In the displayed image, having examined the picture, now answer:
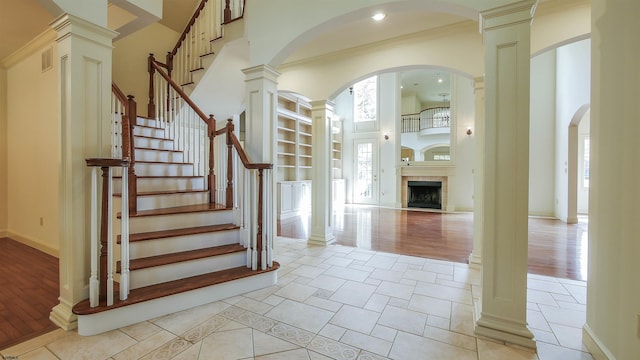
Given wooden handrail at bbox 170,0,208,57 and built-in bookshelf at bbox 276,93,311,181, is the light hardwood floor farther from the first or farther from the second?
wooden handrail at bbox 170,0,208,57

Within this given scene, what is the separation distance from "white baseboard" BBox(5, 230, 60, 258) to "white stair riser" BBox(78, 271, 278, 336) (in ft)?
8.82

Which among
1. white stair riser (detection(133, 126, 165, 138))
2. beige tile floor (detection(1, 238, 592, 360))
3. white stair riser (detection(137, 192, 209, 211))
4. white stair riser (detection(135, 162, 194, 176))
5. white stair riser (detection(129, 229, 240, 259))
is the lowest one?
beige tile floor (detection(1, 238, 592, 360))

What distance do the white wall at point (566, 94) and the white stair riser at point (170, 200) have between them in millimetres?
7233

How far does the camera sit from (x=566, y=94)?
20.1 ft

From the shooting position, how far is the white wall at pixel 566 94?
213 inches

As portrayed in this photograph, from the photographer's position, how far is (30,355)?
1.67 meters

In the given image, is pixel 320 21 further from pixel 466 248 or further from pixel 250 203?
pixel 466 248

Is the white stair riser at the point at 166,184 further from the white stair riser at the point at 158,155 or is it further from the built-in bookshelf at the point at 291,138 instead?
the built-in bookshelf at the point at 291,138

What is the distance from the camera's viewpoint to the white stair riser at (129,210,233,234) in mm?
2598

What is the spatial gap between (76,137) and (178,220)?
1176mm

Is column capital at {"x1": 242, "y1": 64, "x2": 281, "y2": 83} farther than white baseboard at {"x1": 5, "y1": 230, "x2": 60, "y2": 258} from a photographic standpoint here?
No

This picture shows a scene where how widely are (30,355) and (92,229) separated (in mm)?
800

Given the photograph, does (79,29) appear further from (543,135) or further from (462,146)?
(543,135)

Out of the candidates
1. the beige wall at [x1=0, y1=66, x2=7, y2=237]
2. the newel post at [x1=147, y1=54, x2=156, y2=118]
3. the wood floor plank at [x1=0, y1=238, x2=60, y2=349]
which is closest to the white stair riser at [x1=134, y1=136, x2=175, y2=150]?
the newel post at [x1=147, y1=54, x2=156, y2=118]
